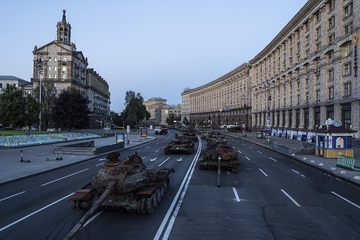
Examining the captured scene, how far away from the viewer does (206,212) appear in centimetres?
970

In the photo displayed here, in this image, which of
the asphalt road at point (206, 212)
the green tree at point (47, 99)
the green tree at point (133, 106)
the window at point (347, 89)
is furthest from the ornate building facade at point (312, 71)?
the green tree at point (47, 99)

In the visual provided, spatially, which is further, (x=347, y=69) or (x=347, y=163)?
(x=347, y=69)

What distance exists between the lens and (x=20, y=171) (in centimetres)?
1733

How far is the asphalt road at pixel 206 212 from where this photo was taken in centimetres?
791

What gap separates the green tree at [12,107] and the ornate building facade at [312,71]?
132 feet

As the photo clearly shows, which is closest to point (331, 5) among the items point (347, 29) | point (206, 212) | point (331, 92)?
point (347, 29)

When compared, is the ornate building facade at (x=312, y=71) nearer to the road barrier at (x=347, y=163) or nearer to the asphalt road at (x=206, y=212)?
the road barrier at (x=347, y=163)

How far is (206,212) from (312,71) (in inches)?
1833

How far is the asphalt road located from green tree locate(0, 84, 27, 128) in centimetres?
3567

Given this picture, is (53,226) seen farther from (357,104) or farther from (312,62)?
(312,62)

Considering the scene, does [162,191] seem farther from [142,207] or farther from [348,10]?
[348,10]

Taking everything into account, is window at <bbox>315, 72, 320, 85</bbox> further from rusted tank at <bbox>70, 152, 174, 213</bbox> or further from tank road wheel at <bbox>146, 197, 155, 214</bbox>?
tank road wheel at <bbox>146, 197, 155, 214</bbox>

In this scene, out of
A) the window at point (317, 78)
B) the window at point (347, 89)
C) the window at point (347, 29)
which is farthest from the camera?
the window at point (317, 78)

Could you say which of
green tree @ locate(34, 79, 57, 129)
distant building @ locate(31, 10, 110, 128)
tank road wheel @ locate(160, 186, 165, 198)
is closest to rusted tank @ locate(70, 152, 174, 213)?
tank road wheel @ locate(160, 186, 165, 198)
